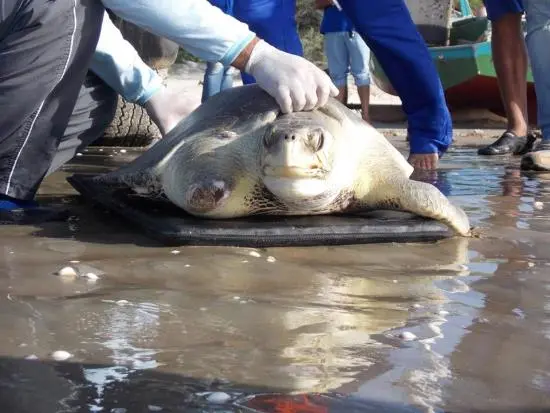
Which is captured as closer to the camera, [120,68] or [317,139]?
[317,139]

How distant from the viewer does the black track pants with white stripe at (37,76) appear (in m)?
3.01

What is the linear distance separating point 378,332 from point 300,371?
11.9 inches

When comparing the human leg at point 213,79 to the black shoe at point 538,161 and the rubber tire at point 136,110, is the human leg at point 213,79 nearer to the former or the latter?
the rubber tire at point 136,110

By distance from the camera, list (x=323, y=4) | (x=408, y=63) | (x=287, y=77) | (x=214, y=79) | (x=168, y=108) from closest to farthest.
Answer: (x=287, y=77) < (x=168, y=108) < (x=408, y=63) < (x=214, y=79) < (x=323, y=4)

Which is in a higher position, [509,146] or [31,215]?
[31,215]

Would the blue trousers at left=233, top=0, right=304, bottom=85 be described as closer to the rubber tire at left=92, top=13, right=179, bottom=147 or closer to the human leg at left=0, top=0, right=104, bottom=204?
the rubber tire at left=92, top=13, right=179, bottom=147

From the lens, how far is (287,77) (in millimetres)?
3051

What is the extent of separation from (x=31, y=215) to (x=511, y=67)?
370 cm

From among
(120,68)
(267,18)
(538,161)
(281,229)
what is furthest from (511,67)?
(281,229)

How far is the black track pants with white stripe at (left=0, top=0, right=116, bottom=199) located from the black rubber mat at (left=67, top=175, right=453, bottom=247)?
12.9 inches

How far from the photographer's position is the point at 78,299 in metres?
2.08

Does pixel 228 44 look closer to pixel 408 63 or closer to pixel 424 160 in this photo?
pixel 408 63

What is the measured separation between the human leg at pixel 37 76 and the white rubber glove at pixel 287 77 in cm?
56

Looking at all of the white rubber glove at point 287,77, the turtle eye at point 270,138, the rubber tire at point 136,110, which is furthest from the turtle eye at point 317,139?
the rubber tire at point 136,110
